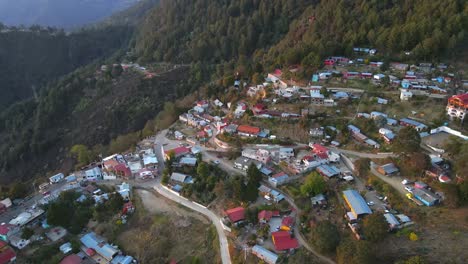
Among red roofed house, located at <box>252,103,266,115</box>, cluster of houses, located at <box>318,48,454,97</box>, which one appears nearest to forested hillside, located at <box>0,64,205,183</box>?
red roofed house, located at <box>252,103,266,115</box>

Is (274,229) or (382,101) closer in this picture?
(274,229)

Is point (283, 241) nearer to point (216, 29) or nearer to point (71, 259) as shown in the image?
point (71, 259)

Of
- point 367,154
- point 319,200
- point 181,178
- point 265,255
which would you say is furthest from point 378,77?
point 265,255

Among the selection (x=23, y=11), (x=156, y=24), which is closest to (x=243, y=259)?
(x=156, y=24)

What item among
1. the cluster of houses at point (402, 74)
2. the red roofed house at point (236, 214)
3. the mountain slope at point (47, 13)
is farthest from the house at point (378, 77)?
the mountain slope at point (47, 13)

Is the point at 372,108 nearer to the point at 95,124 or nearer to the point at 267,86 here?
the point at 267,86

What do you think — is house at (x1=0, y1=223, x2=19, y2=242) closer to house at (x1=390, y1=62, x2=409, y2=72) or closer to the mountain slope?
house at (x1=390, y1=62, x2=409, y2=72)
